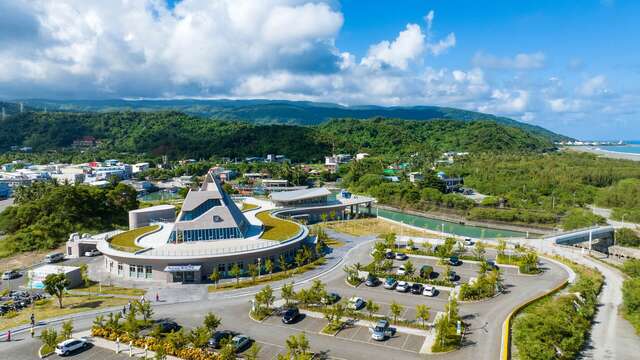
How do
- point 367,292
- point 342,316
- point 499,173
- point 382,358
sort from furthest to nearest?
point 499,173
point 367,292
point 342,316
point 382,358

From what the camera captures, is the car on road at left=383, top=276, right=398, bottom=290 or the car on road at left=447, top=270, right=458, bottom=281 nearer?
the car on road at left=383, top=276, right=398, bottom=290

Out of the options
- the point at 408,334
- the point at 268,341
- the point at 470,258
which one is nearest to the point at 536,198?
the point at 470,258

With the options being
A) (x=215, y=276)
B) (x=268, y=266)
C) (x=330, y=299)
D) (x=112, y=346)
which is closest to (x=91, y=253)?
(x=215, y=276)

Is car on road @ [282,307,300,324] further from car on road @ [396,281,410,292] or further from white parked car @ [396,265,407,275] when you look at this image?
white parked car @ [396,265,407,275]

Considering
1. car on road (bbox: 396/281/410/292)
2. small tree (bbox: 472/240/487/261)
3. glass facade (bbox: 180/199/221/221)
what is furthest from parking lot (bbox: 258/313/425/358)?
small tree (bbox: 472/240/487/261)

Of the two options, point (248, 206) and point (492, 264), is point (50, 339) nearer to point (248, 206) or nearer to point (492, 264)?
point (492, 264)

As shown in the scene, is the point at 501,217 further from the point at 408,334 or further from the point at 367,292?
the point at 408,334
